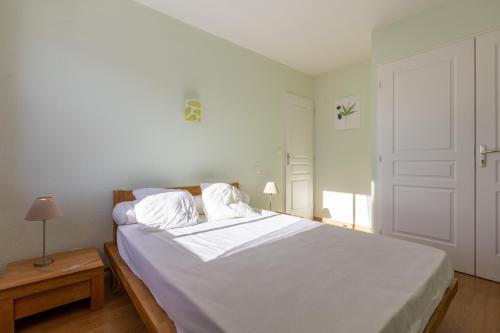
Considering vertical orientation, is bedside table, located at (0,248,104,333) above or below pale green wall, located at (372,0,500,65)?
below

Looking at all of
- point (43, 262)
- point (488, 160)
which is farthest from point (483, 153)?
point (43, 262)

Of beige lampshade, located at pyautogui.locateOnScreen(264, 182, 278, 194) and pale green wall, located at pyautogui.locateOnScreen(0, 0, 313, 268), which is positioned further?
beige lampshade, located at pyautogui.locateOnScreen(264, 182, 278, 194)

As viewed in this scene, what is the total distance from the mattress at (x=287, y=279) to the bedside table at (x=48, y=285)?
0.25 meters

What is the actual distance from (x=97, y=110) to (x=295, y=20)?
2.23m

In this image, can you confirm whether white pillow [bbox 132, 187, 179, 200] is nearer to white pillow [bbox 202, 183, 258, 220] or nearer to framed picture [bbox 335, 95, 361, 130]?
white pillow [bbox 202, 183, 258, 220]

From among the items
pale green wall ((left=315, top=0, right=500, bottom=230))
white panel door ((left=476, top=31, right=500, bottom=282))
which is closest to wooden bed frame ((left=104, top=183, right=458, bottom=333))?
white panel door ((left=476, top=31, right=500, bottom=282))

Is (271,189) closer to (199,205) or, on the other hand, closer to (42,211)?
(199,205)

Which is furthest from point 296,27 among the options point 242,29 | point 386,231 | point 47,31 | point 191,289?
point 191,289

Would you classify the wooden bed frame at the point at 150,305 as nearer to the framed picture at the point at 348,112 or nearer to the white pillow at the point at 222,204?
the white pillow at the point at 222,204

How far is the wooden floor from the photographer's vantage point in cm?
154

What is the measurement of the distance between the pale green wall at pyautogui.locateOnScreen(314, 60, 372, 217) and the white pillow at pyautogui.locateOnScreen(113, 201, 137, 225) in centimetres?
313

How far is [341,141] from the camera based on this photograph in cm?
391

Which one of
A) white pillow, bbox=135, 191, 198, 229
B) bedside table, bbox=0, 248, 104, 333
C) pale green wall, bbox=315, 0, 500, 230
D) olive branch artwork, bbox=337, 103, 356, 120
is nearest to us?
bedside table, bbox=0, 248, 104, 333

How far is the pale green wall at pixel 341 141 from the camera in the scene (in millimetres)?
3611
